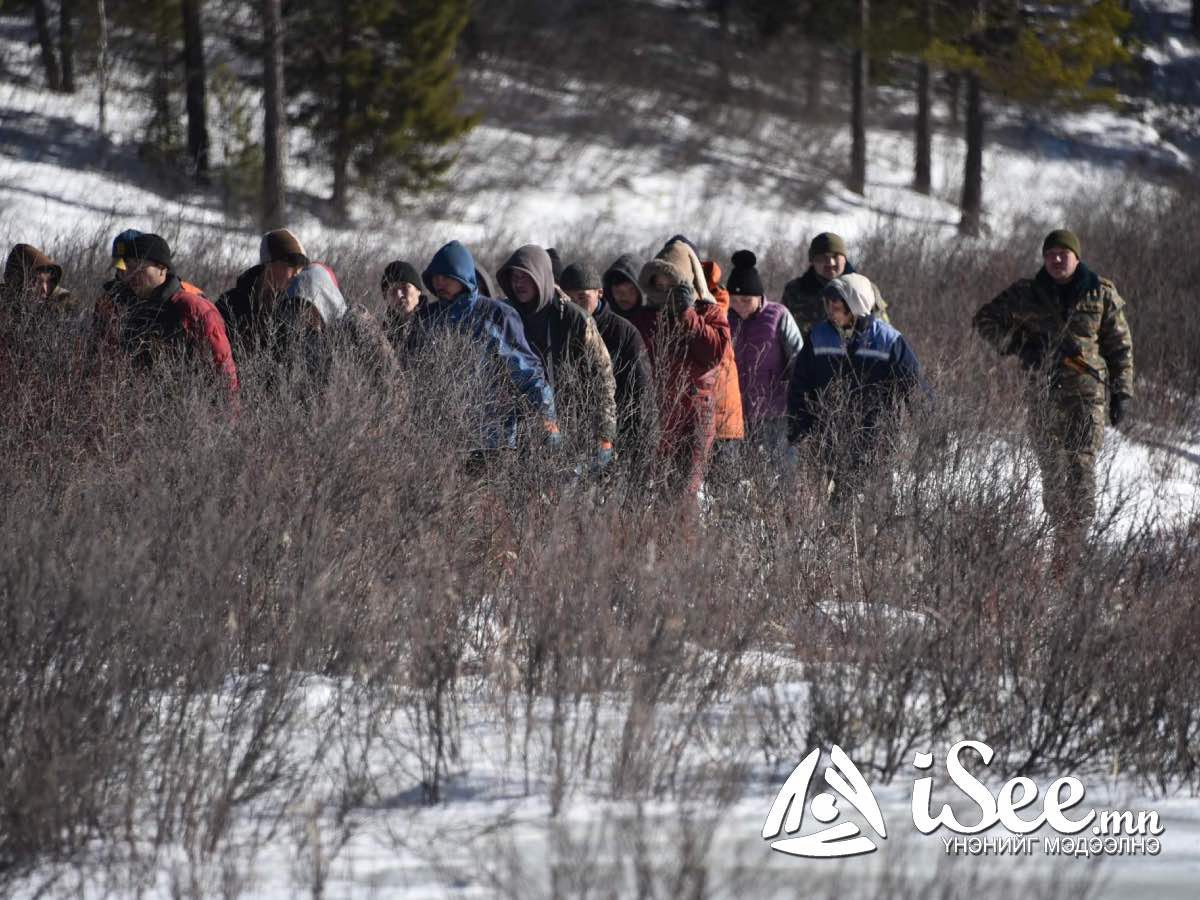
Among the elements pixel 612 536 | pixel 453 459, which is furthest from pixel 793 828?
pixel 453 459

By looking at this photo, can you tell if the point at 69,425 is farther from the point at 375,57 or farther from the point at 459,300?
the point at 375,57

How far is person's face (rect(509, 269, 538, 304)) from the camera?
20.6 feet

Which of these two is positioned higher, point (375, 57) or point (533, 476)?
point (533, 476)

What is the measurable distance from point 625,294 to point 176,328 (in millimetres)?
2074

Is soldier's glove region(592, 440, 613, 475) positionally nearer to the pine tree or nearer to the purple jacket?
the purple jacket

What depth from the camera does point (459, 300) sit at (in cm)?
614

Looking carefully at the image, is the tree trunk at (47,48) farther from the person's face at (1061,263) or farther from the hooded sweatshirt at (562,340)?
the person's face at (1061,263)

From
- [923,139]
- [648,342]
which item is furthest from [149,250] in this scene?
[923,139]

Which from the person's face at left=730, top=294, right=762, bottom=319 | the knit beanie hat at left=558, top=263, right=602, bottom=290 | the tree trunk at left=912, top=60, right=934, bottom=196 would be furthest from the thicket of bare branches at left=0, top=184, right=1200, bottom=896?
the tree trunk at left=912, top=60, right=934, bottom=196

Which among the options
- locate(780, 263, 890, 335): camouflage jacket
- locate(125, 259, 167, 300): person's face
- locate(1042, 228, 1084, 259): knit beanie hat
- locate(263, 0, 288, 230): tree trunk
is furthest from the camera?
locate(263, 0, 288, 230): tree trunk

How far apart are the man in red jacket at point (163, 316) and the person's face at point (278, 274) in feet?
1.40

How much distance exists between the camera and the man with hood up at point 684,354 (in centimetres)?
644

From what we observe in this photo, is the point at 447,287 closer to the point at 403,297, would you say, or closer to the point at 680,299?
the point at 403,297

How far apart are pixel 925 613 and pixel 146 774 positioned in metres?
2.47
